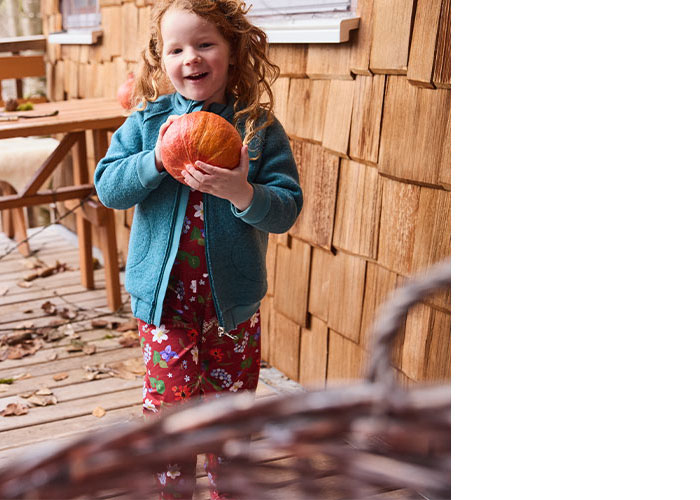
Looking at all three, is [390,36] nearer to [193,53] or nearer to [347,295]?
[193,53]

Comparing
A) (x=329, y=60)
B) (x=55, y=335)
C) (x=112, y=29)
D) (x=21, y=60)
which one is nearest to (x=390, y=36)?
(x=329, y=60)

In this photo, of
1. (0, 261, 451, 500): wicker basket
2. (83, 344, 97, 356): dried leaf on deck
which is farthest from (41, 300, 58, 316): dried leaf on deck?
(0, 261, 451, 500): wicker basket

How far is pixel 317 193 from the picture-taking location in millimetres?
2033

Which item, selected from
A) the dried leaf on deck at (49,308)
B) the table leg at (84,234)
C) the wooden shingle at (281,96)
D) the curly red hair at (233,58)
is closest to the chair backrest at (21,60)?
the table leg at (84,234)

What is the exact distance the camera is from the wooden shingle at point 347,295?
188 centimetres

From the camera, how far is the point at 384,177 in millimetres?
1736

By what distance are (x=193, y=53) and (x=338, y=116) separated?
0.62m

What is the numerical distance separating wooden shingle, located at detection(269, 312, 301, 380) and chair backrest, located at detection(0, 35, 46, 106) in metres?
1.85

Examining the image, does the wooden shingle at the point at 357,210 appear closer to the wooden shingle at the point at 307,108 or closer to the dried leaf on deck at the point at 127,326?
the wooden shingle at the point at 307,108

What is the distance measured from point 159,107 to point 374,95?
53cm

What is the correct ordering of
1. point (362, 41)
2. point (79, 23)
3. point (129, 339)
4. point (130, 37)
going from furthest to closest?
point (79, 23)
point (130, 37)
point (129, 339)
point (362, 41)

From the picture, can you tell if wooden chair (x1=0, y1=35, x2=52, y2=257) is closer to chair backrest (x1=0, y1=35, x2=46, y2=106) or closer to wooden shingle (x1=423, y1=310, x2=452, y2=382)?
chair backrest (x1=0, y1=35, x2=46, y2=106)

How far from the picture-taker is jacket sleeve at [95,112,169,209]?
1309 mm
